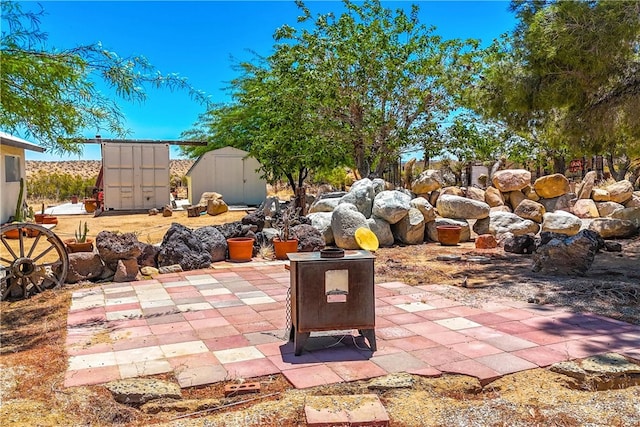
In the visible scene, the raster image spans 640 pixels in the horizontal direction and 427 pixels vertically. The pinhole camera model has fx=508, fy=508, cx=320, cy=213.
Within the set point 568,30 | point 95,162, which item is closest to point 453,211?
point 568,30

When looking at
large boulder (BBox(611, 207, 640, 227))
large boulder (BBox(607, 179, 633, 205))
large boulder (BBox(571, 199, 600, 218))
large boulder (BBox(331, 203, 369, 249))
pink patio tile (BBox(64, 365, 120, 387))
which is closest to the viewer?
pink patio tile (BBox(64, 365, 120, 387))

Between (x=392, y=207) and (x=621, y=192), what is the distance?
22.1 ft

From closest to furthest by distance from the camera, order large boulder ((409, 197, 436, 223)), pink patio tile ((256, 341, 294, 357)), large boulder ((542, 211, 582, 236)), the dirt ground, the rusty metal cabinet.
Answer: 1. the dirt ground
2. the rusty metal cabinet
3. pink patio tile ((256, 341, 294, 357))
4. large boulder ((542, 211, 582, 236))
5. large boulder ((409, 197, 436, 223))

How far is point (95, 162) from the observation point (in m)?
50.4

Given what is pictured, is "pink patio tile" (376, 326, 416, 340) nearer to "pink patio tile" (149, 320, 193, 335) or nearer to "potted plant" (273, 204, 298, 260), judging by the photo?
"pink patio tile" (149, 320, 193, 335)

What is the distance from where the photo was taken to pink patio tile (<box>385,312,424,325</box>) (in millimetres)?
4879

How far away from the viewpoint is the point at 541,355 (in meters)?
3.82

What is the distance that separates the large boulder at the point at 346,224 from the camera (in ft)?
32.0

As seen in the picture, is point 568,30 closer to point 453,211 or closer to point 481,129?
point 453,211

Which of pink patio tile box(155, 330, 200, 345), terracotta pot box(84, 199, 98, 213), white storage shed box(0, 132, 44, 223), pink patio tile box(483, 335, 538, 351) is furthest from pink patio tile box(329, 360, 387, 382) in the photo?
terracotta pot box(84, 199, 98, 213)

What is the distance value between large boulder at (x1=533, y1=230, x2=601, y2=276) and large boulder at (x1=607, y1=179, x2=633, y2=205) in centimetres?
692

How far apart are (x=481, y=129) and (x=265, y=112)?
6.38 metres

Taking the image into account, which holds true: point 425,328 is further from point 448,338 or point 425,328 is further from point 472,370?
point 472,370

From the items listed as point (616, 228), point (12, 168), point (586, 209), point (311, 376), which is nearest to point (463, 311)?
point (311, 376)
